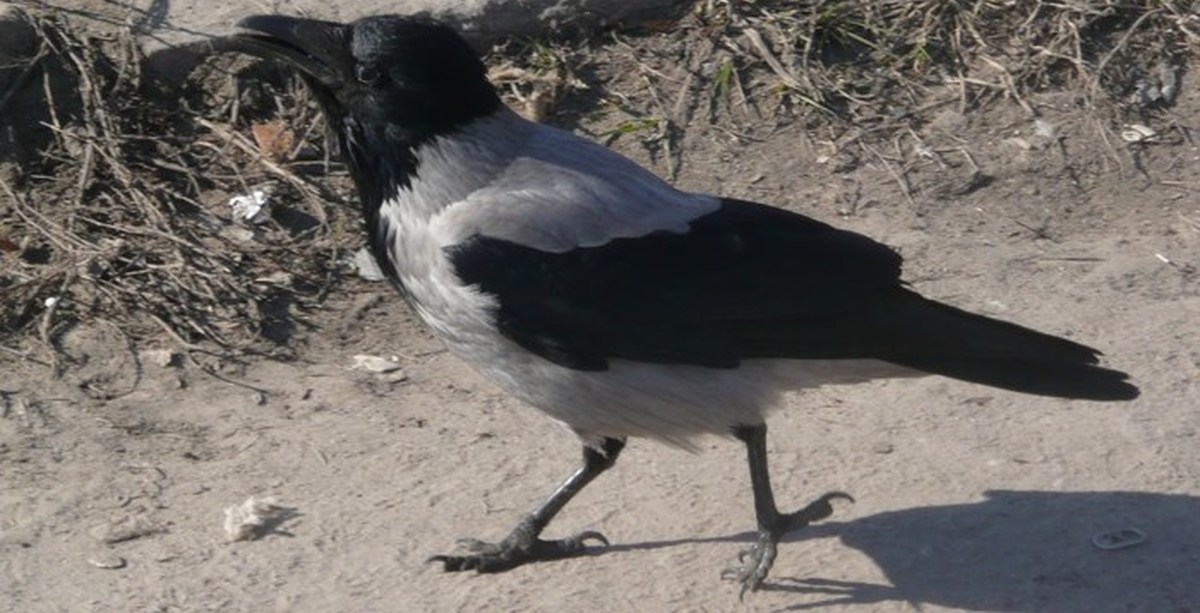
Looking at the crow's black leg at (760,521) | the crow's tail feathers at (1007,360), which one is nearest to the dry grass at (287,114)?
the crow's black leg at (760,521)

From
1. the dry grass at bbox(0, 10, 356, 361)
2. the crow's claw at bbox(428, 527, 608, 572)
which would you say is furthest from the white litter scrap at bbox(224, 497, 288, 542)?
the dry grass at bbox(0, 10, 356, 361)

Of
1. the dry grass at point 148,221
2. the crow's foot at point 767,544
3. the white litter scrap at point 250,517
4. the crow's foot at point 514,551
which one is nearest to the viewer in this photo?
the crow's foot at point 767,544

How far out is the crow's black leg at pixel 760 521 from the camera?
500 centimetres

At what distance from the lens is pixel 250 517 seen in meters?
5.26

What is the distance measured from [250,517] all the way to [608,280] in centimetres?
119

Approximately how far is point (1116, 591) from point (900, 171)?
2.53m

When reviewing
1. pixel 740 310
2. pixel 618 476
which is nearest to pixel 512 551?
pixel 618 476

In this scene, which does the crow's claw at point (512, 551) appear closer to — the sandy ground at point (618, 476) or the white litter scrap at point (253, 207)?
the sandy ground at point (618, 476)

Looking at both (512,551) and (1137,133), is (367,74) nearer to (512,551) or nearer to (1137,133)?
(512,551)

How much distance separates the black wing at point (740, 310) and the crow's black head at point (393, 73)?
0.40m

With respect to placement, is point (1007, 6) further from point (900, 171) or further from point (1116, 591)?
point (1116, 591)

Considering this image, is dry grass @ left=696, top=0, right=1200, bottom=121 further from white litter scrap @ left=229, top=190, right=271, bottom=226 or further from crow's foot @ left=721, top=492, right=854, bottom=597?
crow's foot @ left=721, top=492, right=854, bottom=597

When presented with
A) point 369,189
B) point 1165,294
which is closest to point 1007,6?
point 1165,294

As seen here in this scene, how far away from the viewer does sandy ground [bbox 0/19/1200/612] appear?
5000mm
